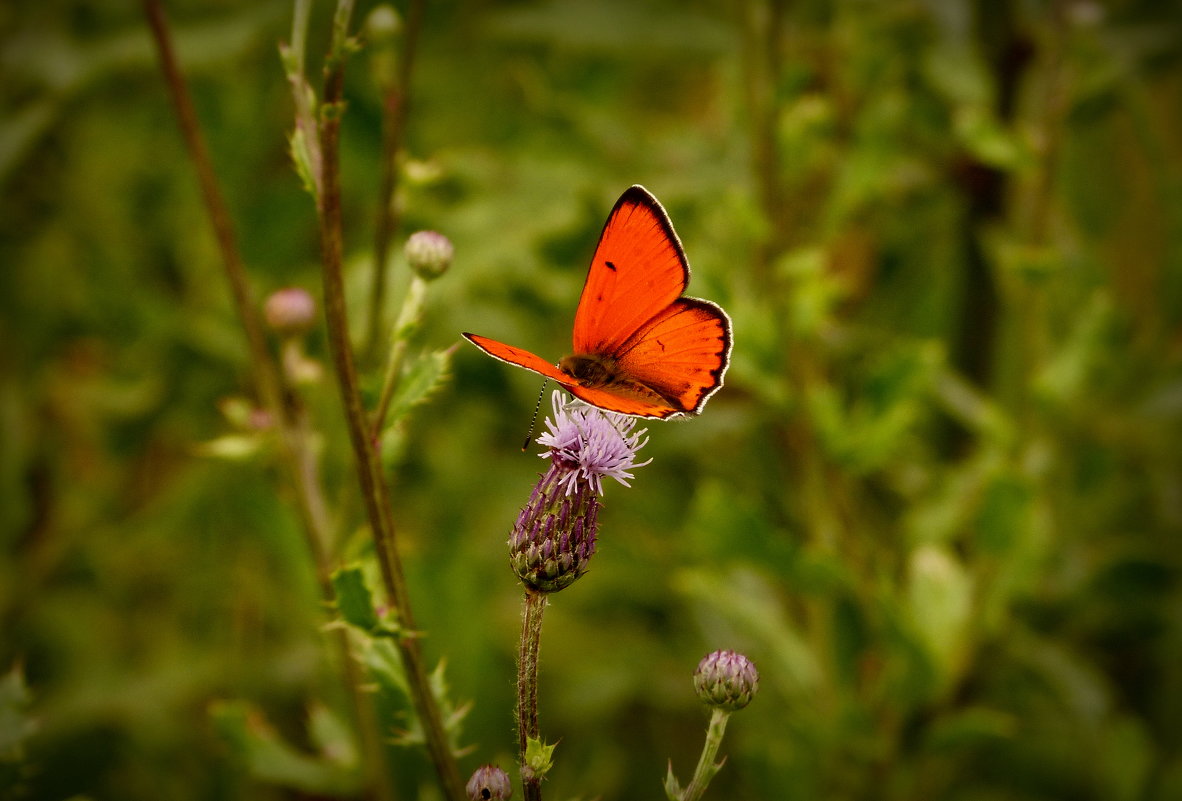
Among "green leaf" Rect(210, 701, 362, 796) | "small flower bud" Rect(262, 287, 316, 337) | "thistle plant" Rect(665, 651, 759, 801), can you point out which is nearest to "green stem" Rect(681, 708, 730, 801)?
"thistle plant" Rect(665, 651, 759, 801)

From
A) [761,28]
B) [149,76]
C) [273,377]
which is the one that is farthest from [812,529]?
[149,76]

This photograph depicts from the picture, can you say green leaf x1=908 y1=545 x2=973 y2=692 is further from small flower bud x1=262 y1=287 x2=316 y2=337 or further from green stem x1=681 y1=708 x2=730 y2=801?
small flower bud x1=262 y1=287 x2=316 y2=337

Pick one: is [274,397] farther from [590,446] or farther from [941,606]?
[941,606]

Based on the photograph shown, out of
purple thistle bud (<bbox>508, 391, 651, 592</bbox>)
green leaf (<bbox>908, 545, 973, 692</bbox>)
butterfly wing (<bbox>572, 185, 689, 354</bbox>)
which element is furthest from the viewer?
green leaf (<bbox>908, 545, 973, 692</bbox>)

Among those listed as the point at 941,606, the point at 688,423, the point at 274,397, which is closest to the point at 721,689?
the point at 274,397

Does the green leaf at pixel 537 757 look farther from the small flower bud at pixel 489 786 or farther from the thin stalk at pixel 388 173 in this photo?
the thin stalk at pixel 388 173

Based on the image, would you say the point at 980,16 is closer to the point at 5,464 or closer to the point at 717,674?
the point at 717,674

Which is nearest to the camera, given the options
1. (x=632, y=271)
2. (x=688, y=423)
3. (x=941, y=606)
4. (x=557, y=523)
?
(x=557, y=523)
